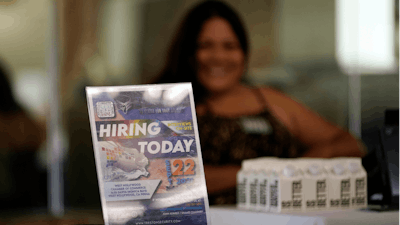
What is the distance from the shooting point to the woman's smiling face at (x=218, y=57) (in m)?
4.15

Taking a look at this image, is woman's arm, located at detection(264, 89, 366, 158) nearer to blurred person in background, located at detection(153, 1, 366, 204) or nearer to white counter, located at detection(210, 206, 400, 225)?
blurred person in background, located at detection(153, 1, 366, 204)

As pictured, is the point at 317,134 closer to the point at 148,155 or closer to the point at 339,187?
the point at 339,187

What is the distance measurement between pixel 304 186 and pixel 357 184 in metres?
0.27

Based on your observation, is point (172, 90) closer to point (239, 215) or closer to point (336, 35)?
point (239, 215)

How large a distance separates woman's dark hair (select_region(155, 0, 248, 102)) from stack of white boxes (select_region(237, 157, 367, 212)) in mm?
2062

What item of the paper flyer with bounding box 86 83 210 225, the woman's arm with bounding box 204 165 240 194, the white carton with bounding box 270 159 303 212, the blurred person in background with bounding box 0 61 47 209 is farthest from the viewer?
the woman's arm with bounding box 204 165 240 194

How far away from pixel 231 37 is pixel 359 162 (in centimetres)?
229

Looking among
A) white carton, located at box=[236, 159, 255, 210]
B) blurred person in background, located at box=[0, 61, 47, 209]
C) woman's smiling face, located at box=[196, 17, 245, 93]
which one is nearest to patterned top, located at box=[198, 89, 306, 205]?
woman's smiling face, located at box=[196, 17, 245, 93]

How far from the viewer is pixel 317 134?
4266 mm

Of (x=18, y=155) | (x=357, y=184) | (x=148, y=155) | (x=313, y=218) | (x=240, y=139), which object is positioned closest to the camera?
(x=148, y=155)

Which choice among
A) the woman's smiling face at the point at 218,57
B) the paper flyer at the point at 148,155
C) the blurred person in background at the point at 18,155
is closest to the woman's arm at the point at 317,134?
the woman's smiling face at the point at 218,57

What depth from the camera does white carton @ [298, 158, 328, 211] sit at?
1.98 meters

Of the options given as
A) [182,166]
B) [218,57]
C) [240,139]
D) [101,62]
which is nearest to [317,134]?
[240,139]

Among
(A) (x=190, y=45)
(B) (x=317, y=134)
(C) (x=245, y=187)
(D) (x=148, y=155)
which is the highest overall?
(A) (x=190, y=45)
